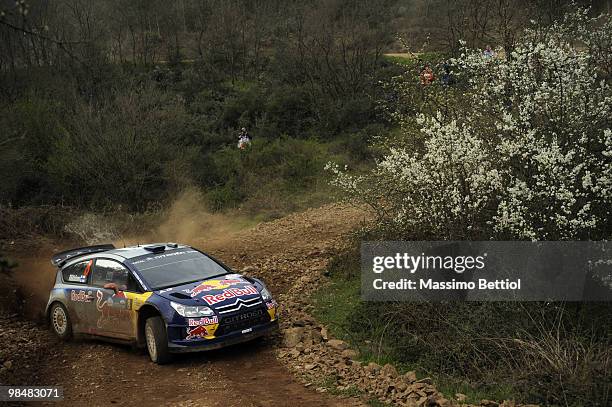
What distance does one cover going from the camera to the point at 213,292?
35.2ft

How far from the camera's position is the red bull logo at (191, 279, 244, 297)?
1078 centimetres

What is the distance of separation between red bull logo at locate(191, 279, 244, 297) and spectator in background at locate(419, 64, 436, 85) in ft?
20.0

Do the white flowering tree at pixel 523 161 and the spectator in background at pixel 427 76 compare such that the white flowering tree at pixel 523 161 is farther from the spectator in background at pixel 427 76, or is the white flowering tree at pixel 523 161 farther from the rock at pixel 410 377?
the rock at pixel 410 377

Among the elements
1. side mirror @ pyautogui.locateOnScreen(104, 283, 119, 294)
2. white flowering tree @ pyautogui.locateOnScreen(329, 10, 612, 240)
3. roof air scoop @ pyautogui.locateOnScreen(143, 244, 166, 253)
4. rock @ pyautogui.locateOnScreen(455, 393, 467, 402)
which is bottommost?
rock @ pyautogui.locateOnScreen(455, 393, 467, 402)

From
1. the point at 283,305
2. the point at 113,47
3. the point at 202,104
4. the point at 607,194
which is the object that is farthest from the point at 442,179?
the point at 113,47

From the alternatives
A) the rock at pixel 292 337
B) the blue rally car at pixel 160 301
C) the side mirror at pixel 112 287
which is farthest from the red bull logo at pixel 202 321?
the side mirror at pixel 112 287

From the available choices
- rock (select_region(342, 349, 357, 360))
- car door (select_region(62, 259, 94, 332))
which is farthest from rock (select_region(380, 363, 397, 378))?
car door (select_region(62, 259, 94, 332))

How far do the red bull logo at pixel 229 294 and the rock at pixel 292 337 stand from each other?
97 centimetres

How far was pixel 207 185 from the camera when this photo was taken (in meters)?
26.2

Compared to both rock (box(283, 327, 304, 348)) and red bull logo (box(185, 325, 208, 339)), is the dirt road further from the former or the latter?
red bull logo (box(185, 325, 208, 339))

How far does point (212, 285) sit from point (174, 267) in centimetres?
101

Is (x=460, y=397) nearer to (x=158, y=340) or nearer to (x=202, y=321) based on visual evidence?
(x=202, y=321)

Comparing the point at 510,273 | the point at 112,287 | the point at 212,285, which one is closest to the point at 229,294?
the point at 212,285

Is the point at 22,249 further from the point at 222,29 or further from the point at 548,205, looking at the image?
the point at 222,29
